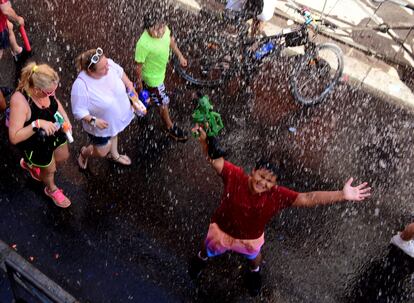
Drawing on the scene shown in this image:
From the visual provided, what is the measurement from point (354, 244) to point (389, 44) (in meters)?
→ 4.34

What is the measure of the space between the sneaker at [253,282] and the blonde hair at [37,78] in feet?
8.72

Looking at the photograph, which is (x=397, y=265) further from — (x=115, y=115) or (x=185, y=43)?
(x=185, y=43)

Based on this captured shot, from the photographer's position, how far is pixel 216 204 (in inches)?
211

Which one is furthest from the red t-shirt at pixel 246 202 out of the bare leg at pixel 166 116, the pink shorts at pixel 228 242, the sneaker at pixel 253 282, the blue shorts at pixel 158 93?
the bare leg at pixel 166 116

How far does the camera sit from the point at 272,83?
6.94m

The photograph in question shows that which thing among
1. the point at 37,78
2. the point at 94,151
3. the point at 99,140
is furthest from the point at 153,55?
the point at 37,78

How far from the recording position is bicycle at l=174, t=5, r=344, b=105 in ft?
20.7

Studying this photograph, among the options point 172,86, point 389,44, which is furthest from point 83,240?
point 389,44

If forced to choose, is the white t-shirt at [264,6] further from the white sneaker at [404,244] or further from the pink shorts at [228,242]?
the pink shorts at [228,242]

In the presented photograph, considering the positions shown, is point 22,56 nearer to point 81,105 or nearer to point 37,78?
point 81,105

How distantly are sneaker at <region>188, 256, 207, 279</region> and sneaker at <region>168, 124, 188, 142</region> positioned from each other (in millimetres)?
1805

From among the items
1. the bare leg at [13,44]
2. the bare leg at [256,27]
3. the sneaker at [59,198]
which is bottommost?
the sneaker at [59,198]

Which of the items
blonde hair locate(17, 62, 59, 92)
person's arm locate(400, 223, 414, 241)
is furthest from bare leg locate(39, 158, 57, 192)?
person's arm locate(400, 223, 414, 241)

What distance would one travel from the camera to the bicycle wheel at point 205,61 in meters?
6.59
